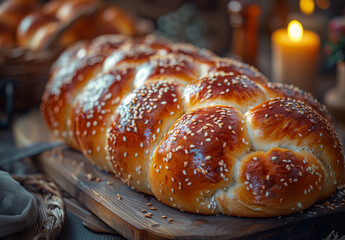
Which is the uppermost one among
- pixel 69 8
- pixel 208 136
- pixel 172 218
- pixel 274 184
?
pixel 69 8

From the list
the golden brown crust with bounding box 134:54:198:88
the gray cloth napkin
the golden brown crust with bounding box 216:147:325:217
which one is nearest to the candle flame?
the golden brown crust with bounding box 134:54:198:88

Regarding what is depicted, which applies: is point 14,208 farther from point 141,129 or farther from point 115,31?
point 115,31

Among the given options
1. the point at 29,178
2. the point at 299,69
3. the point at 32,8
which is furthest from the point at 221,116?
the point at 32,8

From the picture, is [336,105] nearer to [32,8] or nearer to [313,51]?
[313,51]

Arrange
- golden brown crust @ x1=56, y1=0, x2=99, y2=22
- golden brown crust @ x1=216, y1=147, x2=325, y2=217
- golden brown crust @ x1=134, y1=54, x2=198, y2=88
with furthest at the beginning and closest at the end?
golden brown crust @ x1=56, y1=0, x2=99, y2=22 → golden brown crust @ x1=134, y1=54, x2=198, y2=88 → golden brown crust @ x1=216, y1=147, x2=325, y2=217

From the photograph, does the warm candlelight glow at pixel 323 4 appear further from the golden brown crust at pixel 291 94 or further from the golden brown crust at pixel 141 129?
the golden brown crust at pixel 141 129

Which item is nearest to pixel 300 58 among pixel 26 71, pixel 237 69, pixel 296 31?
pixel 296 31

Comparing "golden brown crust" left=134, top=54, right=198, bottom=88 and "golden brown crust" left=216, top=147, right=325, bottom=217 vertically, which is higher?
"golden brown crust" left=134, top=54, right=198, bottom=88

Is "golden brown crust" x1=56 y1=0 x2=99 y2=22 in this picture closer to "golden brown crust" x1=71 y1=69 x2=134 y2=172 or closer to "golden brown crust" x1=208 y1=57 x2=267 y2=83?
"golden brown crust" x1=71 y1=69 x2=134 y2=172
